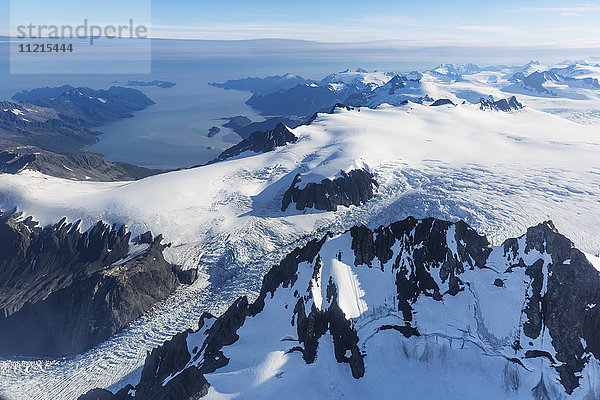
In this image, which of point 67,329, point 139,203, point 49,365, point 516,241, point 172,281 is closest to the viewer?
point 516,241

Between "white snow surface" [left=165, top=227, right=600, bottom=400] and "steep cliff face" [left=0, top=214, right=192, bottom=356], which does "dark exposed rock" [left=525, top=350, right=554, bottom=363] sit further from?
"steep cliff face" [left=0, top=214, right=192, bottom=356]

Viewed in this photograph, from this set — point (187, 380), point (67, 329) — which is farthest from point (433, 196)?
point (67, 329)

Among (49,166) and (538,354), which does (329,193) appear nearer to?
(538,354)

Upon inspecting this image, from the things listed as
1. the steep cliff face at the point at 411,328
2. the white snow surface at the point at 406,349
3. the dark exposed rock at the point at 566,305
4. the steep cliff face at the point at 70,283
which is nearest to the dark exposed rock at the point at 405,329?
the steep cliff face at the point at 411,328

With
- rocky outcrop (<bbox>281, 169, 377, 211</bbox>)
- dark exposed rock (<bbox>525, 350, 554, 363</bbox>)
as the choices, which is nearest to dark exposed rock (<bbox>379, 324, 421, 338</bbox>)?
dark exposed rock (<bbox>525, 350, 554, 363</bbox>)

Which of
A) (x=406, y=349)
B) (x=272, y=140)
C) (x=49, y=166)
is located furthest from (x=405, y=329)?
(x=49, y=166)

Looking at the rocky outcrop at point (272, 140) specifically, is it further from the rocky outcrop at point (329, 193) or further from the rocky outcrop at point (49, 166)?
the rocky outcrop at point (49, 166)

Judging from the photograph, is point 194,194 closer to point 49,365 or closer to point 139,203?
point 139,203
